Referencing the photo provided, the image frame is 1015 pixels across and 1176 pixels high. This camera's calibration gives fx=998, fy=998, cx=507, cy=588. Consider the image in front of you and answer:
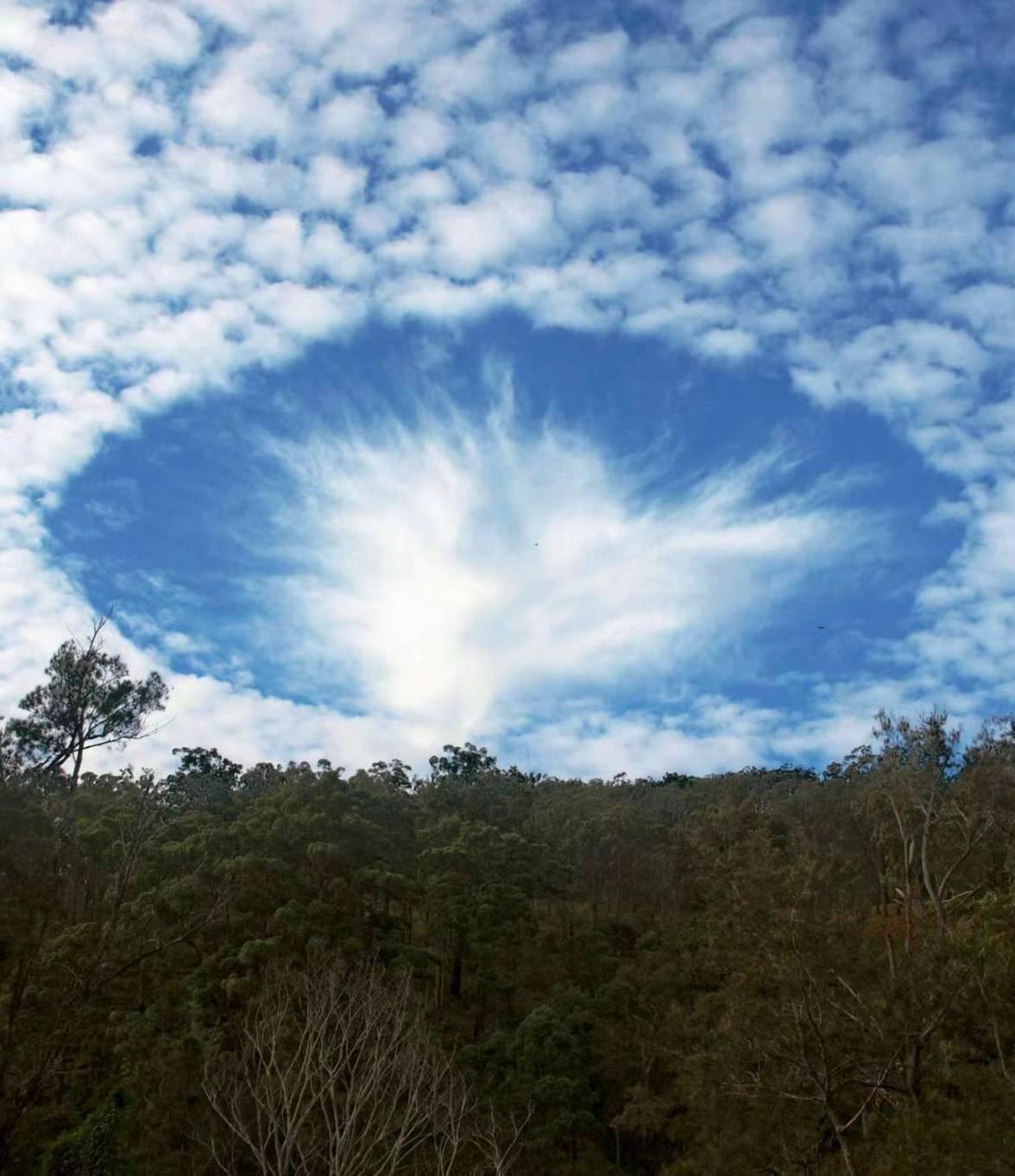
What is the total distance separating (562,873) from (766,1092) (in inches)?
584

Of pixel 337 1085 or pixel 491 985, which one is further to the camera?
pixel 491 985

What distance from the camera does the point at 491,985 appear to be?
28094 millimetres

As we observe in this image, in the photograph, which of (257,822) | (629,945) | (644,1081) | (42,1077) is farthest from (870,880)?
(42,1077)

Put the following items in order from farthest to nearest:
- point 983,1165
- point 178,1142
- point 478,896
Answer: point 478,896 < point 178,1142 < point 983,1165

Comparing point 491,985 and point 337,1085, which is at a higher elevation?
point 491,985

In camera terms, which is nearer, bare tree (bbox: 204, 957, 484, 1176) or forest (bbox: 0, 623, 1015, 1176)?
bare tree (bbox: 204, 957, 484, 1176)

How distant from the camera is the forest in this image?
49.0ft

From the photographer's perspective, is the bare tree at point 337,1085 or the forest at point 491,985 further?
the forest at point 491,985

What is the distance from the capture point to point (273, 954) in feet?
74.7

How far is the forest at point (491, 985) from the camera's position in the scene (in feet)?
49.0

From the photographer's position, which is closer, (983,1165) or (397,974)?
(983,1165)

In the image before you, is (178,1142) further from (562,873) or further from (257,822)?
(562,873)

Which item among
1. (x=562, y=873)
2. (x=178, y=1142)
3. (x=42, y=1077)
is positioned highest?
(x=562, y=873)

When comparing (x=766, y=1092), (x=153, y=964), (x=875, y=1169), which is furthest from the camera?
(x=153, y=964)
